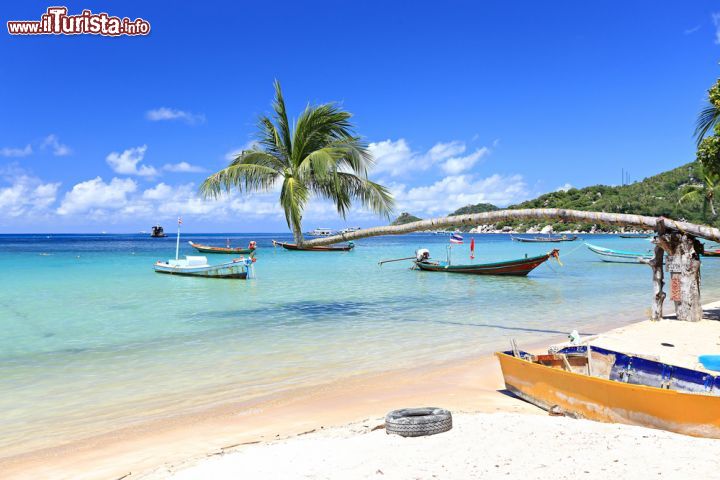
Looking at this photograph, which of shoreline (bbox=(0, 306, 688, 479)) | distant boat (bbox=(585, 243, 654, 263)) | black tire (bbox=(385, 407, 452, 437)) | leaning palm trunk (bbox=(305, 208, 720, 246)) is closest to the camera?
black tire (bbox=(385, 407, 452, 437))

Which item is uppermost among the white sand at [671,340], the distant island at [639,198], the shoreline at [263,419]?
the distant island at [639,198]

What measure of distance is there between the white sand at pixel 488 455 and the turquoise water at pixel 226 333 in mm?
2976

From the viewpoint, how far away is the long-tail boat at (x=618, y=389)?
5273 millimetres

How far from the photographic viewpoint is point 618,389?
19.0ft

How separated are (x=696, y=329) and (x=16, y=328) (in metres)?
17.9

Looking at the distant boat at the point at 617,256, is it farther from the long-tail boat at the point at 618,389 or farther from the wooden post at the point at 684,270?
the long-tail boat at the point at 618,389

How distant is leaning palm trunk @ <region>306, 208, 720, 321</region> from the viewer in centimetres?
905

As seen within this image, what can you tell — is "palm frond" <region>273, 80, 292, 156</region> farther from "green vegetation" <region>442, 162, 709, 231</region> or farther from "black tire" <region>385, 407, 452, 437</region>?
"green vegetation" <region>442, 162, 709, 231</region>

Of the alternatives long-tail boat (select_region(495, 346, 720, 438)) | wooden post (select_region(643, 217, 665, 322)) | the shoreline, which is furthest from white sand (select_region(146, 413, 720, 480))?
wooden post (select_region(643, 217, 665, 322))

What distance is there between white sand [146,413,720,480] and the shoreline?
0.74 metres

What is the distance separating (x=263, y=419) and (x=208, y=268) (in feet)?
78.5

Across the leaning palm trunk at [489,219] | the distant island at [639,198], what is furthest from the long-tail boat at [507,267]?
the distant island at [639,198]

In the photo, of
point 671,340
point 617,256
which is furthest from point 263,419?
point 617,256

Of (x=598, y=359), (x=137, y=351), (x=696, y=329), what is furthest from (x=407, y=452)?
(x=696, y=329)
